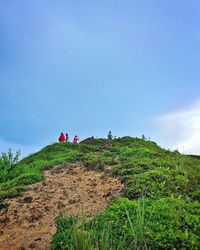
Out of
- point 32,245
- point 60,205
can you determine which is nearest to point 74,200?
point 60,205

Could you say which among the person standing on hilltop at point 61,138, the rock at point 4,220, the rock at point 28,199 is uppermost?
the person standing on hilltop at point 61,138

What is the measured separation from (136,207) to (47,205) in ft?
12.5

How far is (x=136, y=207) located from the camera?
10406 mm

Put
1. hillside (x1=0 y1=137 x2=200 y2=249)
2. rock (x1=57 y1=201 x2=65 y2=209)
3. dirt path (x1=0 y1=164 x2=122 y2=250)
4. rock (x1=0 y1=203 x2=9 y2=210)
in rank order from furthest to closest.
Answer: rock (x1=0 y1=203 x2=9 y2=210) → rock (x1=57 y1=201 x2=65 y2=209) → dirt path (x1=0 y1=164 x2=122 y2=250) → hillside (x1=0 y1=137 x2=200 y2=249)

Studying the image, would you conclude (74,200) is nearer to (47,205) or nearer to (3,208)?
(47,205)

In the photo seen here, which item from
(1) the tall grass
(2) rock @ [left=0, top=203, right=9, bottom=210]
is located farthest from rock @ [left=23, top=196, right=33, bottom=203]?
(1) the tall grass

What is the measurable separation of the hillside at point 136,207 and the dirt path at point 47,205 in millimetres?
203

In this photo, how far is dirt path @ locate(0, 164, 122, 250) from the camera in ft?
35.9

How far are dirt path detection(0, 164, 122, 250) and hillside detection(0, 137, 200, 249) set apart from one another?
203mm

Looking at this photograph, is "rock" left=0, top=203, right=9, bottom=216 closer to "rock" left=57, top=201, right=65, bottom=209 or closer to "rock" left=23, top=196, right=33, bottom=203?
"rock" left=23, top=196, right=33, bottom=203

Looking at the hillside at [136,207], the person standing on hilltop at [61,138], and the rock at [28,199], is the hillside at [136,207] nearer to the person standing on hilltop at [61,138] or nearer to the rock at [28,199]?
the rock at [28,199]

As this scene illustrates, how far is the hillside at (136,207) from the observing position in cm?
836

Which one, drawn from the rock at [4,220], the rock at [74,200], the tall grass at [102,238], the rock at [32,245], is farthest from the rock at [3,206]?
the tall grass at [102,238]

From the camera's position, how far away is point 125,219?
9750mm
